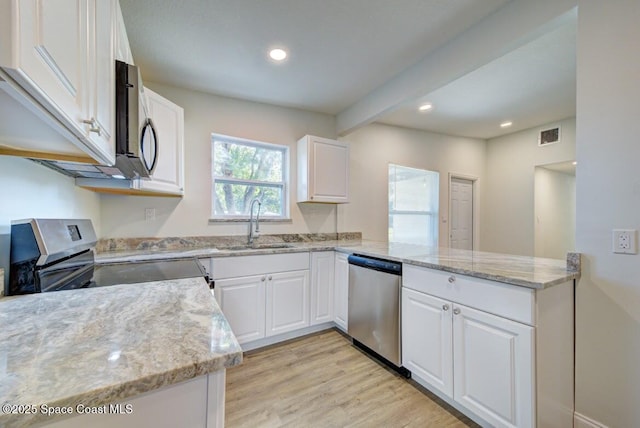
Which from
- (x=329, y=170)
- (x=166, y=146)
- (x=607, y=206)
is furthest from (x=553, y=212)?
(x=166, y=146)

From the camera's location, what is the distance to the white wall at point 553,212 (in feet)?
14.0

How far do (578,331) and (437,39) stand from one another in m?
2.11

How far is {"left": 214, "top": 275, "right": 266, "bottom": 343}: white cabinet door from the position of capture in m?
2.32

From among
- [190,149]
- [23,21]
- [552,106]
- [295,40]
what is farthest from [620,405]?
[190,149]

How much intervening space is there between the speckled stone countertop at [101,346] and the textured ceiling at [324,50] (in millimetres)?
1791

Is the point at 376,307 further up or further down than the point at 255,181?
further down

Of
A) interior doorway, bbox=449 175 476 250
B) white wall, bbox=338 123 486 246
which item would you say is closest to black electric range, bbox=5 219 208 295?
white wall, bbox=338 123 486 246

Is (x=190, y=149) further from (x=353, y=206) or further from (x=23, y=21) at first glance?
(x=23, y=21)

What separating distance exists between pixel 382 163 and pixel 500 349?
2908 mm

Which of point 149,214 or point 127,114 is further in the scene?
point 149,214

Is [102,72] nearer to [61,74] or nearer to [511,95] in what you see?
[61,74]

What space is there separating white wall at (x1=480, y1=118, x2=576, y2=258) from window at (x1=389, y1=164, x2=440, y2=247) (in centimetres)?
119

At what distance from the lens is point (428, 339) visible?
1.83m

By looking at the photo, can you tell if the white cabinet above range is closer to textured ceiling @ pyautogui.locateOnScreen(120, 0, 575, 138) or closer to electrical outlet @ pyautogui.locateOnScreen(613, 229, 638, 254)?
textured ceiling @ pyautogui.locateOnScreen(120, 0, 575, 138)
